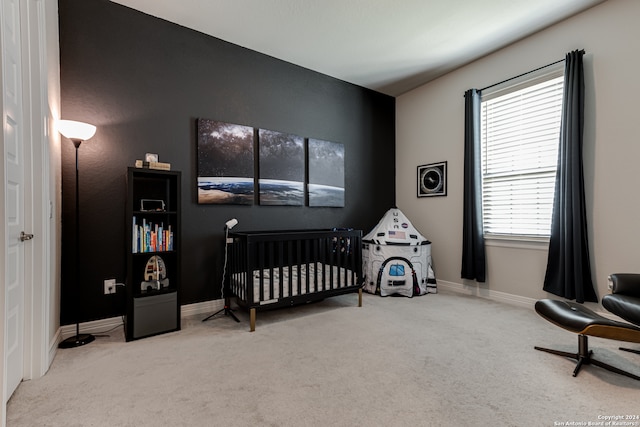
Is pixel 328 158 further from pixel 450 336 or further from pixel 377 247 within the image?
pixel 450 336

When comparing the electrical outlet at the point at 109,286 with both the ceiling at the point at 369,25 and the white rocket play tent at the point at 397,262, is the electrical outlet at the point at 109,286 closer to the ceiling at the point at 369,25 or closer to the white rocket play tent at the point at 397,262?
the ceiling at the point at 369,25

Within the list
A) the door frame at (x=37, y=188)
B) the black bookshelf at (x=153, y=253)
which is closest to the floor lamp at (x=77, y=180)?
the door frame at (x=37, y=188)

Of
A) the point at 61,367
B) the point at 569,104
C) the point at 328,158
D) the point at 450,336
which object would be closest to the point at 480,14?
the point at 569,104

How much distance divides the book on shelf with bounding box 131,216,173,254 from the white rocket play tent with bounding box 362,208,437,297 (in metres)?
2.20

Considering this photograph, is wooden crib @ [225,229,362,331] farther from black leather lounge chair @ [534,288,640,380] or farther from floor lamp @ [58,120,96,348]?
black leather lounge chair @ [534,288,640,380]

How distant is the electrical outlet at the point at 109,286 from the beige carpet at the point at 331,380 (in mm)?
330

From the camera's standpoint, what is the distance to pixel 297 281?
2564 millimetres

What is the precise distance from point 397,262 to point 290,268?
1.44m

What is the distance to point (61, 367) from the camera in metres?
1.71

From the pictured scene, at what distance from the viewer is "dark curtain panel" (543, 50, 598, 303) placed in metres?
2.43

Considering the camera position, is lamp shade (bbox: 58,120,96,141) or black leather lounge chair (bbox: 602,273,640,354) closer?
black leather lounge chair (bbox: 602,273,640,354)

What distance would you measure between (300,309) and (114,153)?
2154 millimetres

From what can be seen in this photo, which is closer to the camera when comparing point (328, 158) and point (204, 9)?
point (204, 9)

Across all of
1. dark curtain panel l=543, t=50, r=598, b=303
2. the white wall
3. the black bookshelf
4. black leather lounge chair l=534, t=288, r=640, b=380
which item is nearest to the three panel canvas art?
the black bookshelf
